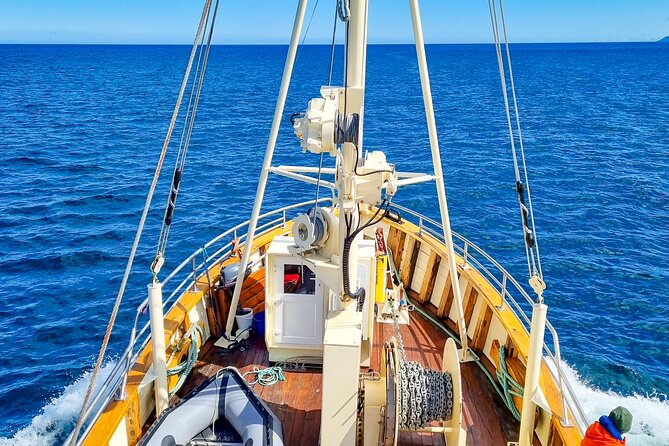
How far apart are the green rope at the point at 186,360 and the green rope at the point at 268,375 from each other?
0.93 metres

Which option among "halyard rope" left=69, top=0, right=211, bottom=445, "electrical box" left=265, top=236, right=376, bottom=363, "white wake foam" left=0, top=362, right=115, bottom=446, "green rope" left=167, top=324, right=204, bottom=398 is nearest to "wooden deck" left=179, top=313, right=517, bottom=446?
"green rope" left=167, top=324, right=204, bottom=398

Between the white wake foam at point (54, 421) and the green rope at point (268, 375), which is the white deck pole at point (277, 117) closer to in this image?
the green rope at point (268, 375)

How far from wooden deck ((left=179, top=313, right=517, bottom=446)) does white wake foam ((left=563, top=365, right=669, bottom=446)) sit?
5821 mm

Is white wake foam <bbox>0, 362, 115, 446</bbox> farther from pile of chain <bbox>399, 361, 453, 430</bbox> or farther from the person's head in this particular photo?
the person's head

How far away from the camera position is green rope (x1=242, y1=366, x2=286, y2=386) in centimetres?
854

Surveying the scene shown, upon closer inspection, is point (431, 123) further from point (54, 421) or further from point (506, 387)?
point (54, 421)

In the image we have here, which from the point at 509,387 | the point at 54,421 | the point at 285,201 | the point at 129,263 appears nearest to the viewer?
the point at 129,263

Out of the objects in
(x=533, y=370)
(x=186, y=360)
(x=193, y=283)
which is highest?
(x=533, y=370)

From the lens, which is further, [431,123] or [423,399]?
[431,123]

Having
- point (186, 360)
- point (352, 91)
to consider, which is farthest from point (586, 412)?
point (352, 91)

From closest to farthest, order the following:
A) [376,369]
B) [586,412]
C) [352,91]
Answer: [352,91]
[376,369]
[586,412]

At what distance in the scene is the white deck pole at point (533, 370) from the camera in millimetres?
6395

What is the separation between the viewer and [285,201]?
2648cm

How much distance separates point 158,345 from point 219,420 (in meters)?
1.23
